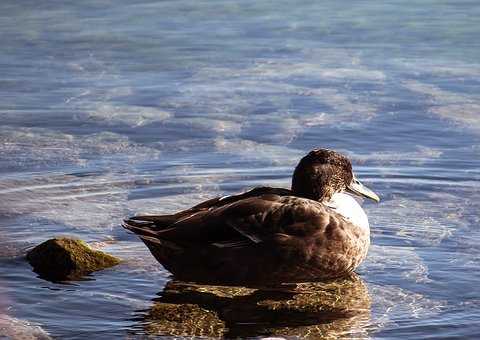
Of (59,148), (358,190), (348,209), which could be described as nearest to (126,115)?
(59,148)

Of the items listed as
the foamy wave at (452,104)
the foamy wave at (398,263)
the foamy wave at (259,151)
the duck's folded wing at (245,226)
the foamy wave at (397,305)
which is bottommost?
the foamy wave at (397,305)

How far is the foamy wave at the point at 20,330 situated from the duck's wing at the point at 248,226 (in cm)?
116

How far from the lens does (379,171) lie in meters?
10.8

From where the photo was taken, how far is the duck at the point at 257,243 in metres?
8.04

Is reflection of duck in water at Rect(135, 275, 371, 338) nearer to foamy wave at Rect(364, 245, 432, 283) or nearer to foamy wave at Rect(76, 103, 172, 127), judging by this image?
foamy wave at Rect(364, 245, 432, 283)

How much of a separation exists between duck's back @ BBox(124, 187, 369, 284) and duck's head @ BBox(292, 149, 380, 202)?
469 millimetres

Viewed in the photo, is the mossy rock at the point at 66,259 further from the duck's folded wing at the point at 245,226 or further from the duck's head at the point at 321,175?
the duck's head at the point at 321,175

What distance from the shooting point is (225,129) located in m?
12.1

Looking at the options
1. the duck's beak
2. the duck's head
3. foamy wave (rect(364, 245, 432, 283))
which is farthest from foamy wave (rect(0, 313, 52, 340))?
the duck's beak

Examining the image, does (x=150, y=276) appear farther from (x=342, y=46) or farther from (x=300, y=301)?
(x=342, y=46)

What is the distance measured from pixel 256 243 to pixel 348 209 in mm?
830

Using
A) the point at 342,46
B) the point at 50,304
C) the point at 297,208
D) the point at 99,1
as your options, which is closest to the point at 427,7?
the point at 342,46

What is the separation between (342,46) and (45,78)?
398 centimetres

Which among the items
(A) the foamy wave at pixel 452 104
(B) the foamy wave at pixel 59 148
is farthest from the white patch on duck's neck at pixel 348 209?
(A) the foamy wave at pixel 452 104
